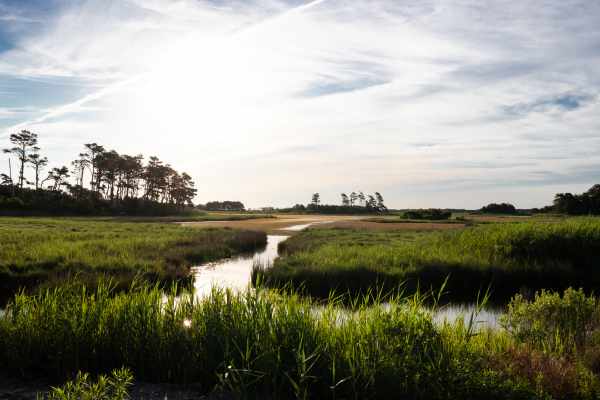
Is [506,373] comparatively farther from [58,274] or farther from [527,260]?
[58,274]

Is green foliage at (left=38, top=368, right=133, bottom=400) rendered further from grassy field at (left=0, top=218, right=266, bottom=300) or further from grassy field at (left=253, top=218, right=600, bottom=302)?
grassy field at (left=253, top=218, right=600, bottom=302)

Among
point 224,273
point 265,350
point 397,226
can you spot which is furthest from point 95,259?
point 397,226

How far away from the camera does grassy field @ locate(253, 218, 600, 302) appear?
55.0 feet

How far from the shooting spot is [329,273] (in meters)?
17.2

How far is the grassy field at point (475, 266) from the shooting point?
16750 mm

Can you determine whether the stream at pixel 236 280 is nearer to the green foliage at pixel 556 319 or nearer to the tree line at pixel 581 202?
the green foliage at pixel 556 319

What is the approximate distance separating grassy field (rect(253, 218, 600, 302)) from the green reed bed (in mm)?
8798

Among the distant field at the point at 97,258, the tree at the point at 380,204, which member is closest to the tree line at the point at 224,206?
the tree at the point at 380,204

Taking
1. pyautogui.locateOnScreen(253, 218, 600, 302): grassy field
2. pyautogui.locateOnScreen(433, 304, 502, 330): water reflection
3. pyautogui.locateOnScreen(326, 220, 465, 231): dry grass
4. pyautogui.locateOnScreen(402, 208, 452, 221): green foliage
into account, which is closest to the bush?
pyautogui.locateOnScreen(402, 208, 452, 221): green foliage

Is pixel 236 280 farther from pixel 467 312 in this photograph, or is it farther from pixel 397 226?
pixel 397 226

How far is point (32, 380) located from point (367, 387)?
5.30 m

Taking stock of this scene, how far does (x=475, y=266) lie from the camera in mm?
18203

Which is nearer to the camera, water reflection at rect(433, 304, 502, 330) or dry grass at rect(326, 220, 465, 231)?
water reflection at rect(433, 304, 502, 330)

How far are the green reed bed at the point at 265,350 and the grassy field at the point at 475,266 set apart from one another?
8798 mm
